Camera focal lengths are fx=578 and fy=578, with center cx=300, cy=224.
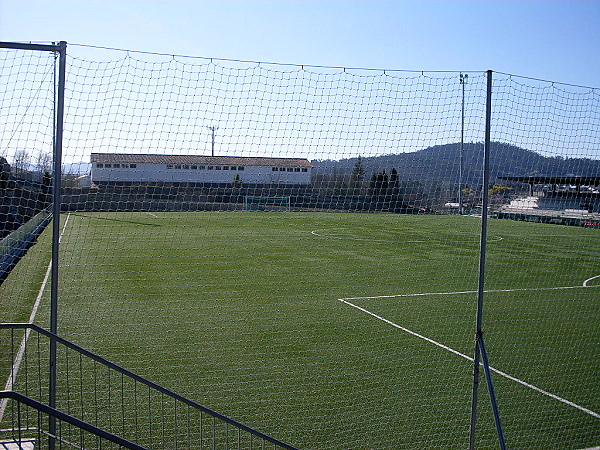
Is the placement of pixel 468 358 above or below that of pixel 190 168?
below

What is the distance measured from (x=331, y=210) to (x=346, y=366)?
7.06 feet

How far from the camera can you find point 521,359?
8281 mm

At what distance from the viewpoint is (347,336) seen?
9273 millimetres

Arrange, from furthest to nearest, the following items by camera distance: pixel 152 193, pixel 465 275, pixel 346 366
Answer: pixel 465 275 → pixel 346 366 → pixel 152 193

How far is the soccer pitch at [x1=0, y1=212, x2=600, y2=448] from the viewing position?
6090 millimetres

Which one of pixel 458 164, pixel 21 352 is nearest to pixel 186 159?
pixel 458 164

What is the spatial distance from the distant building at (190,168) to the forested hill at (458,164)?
47cm

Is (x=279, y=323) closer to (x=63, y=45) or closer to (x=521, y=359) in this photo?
(x=521, y=359)

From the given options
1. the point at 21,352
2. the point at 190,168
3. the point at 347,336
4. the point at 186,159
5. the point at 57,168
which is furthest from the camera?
the point at 347,336

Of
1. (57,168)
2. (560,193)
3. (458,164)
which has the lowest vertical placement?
(57,168)

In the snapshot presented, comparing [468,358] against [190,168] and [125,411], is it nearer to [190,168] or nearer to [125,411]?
[125,411]

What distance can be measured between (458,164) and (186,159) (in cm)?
297

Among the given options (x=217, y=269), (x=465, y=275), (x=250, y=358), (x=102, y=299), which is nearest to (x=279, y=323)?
(x=250, y=358)

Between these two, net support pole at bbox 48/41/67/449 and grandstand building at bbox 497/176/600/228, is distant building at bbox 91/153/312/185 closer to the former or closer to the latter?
net support pole at bbox 48/41/67/449
